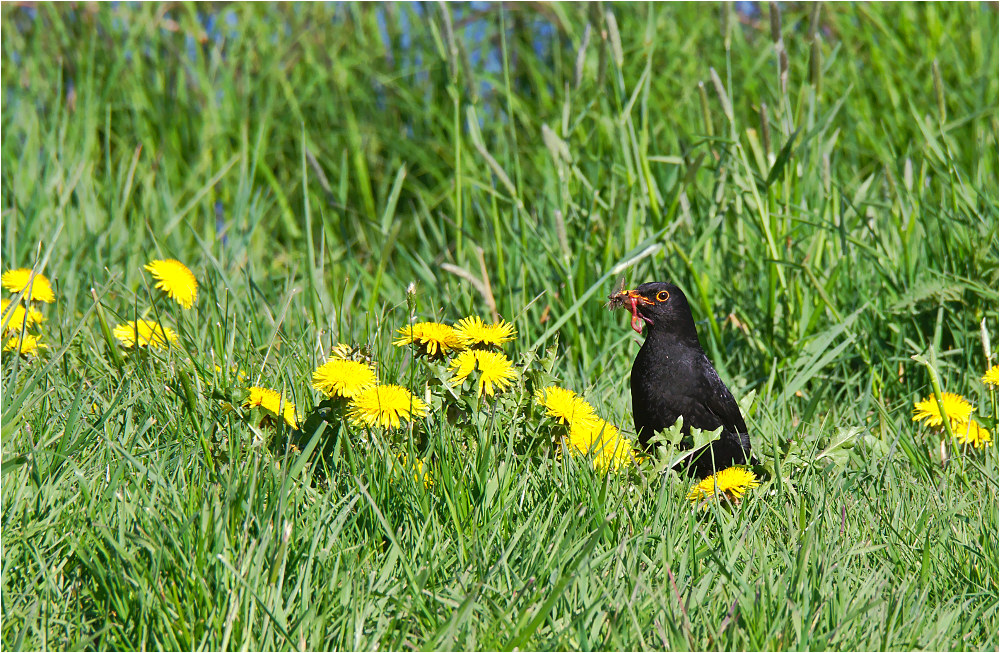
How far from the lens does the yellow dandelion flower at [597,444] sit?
2455 millimetres

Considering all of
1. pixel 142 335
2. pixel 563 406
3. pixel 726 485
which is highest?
pixel 142 335

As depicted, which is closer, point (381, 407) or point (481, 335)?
point (381, 407)

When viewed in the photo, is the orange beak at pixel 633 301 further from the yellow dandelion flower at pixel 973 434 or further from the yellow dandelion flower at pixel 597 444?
the yellow dandelion flower at pixel 973 434

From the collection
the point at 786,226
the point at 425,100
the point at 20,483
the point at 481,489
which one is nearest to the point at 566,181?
the point at 786,226

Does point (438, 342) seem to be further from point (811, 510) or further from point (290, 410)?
point (811, 510)

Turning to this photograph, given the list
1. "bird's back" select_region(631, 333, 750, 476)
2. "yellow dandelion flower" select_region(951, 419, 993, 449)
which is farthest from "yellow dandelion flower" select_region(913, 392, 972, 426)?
"bird's back" select_region(631, 333, 750, 476)

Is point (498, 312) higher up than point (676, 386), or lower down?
lower down

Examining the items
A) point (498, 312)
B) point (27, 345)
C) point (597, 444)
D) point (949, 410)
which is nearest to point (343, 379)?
point (597, 444)

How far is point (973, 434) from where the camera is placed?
113 inches

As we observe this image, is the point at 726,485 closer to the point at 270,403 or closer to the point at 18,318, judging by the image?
the point at 270,403

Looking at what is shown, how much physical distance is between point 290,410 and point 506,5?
3858 millimetres

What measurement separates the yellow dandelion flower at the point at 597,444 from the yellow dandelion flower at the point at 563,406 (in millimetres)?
18

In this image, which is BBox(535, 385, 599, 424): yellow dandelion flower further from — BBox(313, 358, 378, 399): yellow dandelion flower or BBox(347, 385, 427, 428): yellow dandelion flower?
BBox(313, 358, 378, 399): yellow dandelion flower

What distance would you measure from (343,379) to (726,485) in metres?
1.06
